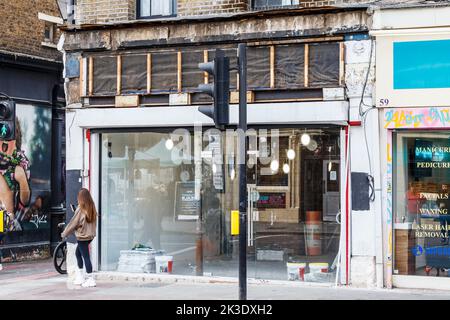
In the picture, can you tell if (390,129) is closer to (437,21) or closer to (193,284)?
(437,21)

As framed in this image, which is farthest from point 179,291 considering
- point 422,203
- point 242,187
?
point 422,203

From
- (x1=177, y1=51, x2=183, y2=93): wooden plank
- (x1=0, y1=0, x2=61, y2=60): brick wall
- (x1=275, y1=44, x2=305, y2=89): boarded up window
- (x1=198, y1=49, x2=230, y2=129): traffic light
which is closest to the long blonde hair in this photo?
(x1=177, y1=51, x2=183, y2=93): wooden plank

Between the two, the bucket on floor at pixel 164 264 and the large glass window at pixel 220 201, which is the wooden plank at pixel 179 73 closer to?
the large glass window at pixel 220 201

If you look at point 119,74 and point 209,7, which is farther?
point 119,74

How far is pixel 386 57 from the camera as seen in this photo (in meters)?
12.9

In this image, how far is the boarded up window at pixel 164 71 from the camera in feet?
46.9

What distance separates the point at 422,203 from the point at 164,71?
5167 mm

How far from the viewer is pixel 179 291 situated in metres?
12.9

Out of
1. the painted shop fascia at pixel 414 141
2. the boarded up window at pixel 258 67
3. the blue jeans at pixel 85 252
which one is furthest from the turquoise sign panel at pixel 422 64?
the blue jeans at pixel 85 252

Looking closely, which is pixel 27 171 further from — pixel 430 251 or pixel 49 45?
pixel 430 251

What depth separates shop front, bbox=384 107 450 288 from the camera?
1277 centimetres

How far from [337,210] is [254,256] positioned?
69.4 inches

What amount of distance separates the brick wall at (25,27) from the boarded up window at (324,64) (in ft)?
30.5
